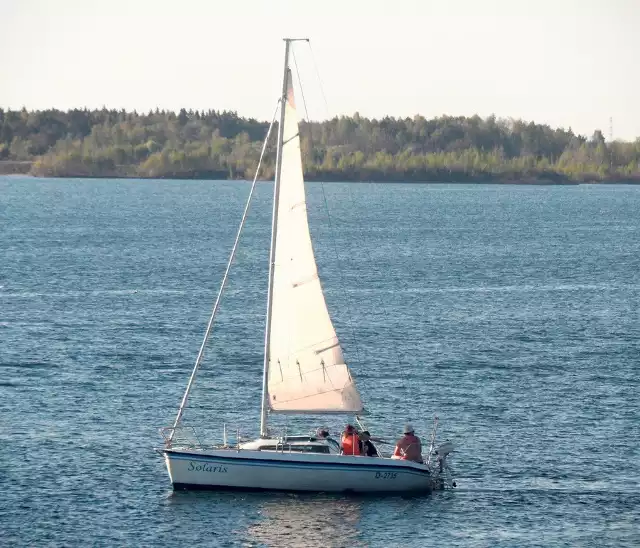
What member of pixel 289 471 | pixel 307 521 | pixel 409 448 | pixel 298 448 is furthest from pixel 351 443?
pixel 307 521

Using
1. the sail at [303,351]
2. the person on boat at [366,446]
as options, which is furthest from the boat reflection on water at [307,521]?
the sail at [303,351]

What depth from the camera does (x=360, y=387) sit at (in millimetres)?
72438

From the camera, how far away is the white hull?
172 feet

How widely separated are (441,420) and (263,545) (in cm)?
1894

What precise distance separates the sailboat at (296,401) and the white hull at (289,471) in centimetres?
4

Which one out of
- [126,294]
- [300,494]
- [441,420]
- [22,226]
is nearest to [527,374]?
[441,420]

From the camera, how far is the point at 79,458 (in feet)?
194

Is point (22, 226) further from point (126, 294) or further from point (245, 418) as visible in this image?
point (245, 418)

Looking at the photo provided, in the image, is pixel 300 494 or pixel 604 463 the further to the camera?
pixel 604 463

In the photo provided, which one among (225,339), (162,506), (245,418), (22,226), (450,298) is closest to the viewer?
(162,506)

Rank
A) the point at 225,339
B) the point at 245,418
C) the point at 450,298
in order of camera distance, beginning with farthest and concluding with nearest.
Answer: the point at 450,298
the point at 225,339
the point at 245,418

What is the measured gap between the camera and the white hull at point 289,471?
52312mm

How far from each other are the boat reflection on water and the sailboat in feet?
2.03

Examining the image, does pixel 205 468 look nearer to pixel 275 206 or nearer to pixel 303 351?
pixel 303 351
